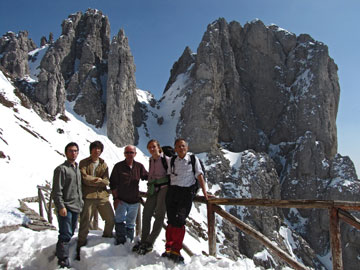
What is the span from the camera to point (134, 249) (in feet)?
19.2

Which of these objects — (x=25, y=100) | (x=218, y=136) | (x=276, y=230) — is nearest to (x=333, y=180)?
(x=276, y=230)

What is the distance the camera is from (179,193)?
6.07 meters

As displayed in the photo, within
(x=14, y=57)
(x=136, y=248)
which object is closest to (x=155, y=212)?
(x=136, y=248)

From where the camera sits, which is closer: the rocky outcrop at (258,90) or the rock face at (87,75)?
the rock face at (87,75)

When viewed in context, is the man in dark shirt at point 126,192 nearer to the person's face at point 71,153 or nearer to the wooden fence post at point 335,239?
the person's face at point 71,153

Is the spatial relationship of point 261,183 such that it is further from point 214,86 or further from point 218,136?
point 214,86

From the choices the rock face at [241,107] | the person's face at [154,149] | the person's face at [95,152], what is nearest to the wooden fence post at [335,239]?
the person's face at [154,149]

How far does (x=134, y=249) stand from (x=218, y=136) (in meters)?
74.1

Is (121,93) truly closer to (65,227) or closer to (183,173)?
(183,173)

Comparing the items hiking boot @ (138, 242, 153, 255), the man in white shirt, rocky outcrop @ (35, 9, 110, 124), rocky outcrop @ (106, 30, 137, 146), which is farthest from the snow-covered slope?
rocky outcrop @ (106, 30, 137, 146)

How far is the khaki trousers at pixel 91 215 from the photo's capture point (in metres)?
6.02

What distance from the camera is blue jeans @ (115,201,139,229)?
6.32 meters

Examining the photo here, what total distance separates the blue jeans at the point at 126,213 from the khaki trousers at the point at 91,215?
194 millimetres

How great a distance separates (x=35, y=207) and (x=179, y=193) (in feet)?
36.2
